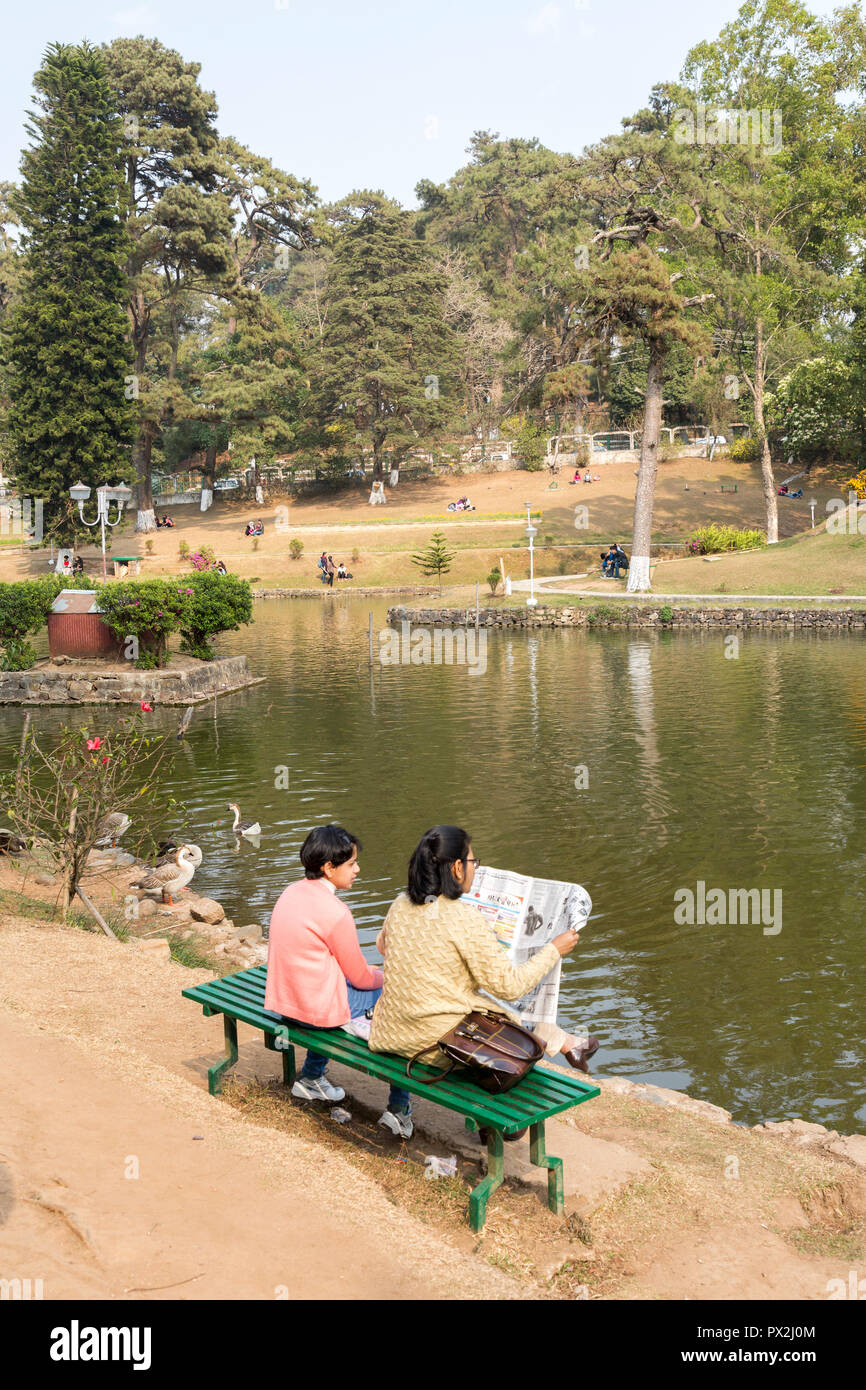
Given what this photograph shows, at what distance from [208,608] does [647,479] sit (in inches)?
785

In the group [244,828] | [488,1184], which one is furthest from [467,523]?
[488,1184]

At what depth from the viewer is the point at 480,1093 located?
4996mm

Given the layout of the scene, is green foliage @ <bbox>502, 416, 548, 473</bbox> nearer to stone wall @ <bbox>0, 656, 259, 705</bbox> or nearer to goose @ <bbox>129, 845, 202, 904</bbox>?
stone wall @ <bbox>0, 656, 259, 705</bbox>

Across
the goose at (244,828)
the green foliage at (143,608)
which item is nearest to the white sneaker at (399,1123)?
the goose at (244,828)

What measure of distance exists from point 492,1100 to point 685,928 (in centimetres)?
551

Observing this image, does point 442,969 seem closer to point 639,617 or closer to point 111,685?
point 111,685

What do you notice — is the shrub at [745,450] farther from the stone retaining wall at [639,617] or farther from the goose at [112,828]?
the goose at [112,828]

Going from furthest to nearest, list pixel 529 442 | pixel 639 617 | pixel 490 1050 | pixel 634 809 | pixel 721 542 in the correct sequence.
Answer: pixel 529 442 → pixel 721 542 → pixel 639 617 → pixel 634 809 → pixel 490 1050

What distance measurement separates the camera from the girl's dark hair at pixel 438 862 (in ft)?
16.7

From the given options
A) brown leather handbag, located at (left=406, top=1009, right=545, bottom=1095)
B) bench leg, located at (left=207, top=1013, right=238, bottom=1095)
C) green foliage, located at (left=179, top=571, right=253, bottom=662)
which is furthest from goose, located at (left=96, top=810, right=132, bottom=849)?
green foliage, located at (left=179, top=571, right=253, bottom=662)

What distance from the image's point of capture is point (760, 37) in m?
50.8

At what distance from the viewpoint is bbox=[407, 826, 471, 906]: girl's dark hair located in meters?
5.08

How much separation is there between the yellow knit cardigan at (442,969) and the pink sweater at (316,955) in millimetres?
496

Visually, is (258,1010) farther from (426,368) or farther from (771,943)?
(426,368)
